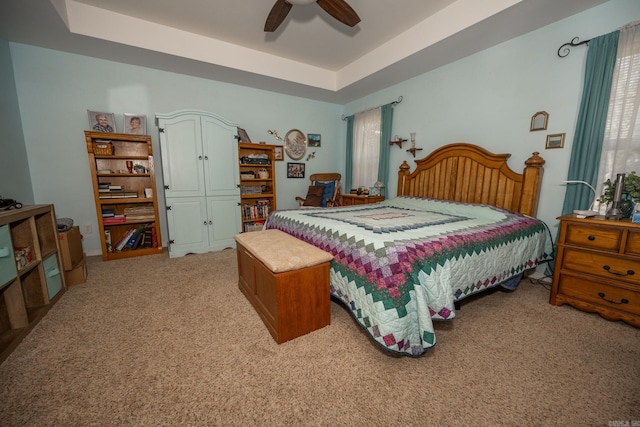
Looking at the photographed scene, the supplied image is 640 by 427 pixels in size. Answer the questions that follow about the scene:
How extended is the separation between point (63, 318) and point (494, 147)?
4576 millimetres

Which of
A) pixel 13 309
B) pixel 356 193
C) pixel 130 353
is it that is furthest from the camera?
pixel 356 193

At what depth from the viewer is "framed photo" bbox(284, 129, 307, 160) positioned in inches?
187

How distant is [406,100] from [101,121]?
436 cm

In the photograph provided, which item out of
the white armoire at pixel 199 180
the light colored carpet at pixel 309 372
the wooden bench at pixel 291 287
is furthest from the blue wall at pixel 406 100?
the wooden bench at pixel 291 287

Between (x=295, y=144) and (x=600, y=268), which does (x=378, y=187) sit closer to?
(x=295, y=144)

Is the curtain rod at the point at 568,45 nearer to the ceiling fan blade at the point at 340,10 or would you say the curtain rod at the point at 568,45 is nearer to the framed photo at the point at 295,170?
the ceiling fan blade at the point at 340,10

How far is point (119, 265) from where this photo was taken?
3.10 metres

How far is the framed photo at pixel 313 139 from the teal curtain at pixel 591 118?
3759 millimetres

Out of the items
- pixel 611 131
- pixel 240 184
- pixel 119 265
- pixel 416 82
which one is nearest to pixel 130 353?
pixel 119 265

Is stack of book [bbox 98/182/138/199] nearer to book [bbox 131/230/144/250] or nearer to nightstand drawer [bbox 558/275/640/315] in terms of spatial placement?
book [bbox 131/230/144/250]

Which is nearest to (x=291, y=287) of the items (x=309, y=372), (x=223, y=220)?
(x=309, y=372)

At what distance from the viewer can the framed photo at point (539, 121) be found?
8.42 feet

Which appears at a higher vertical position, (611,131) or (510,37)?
(510,37)

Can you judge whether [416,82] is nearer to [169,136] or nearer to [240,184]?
[240,184]
